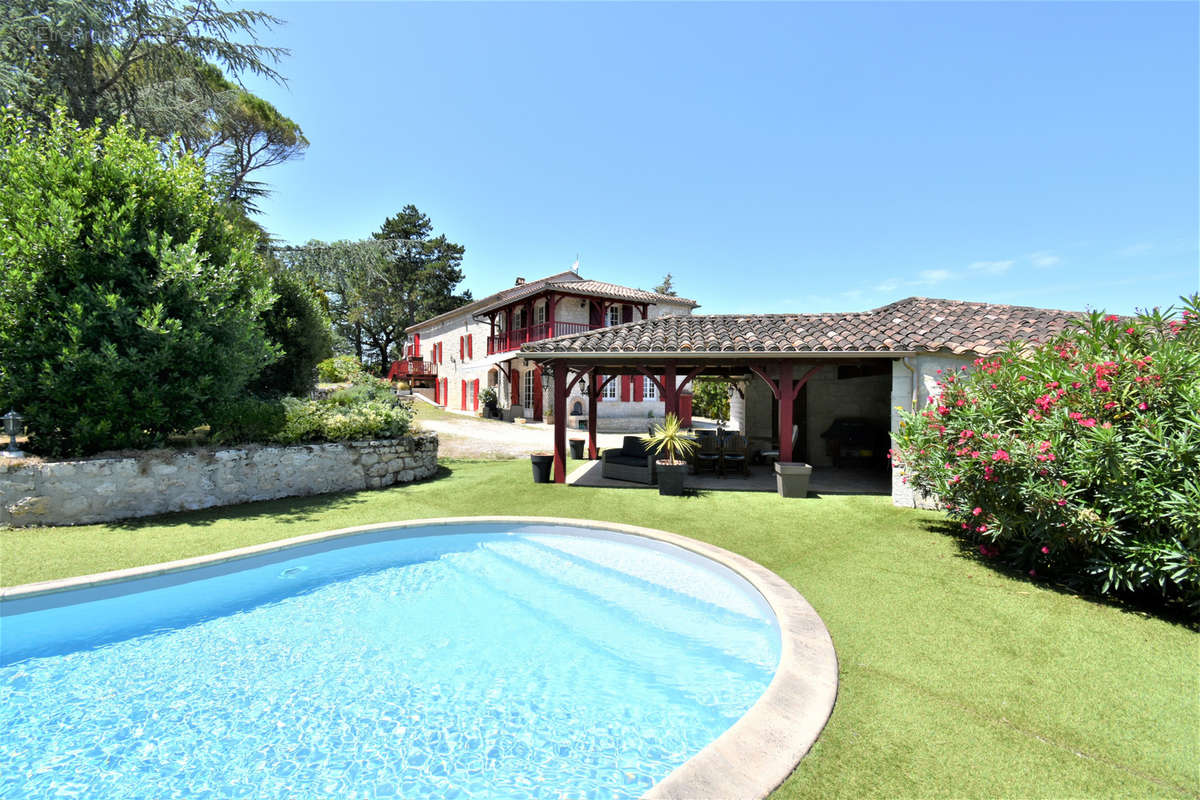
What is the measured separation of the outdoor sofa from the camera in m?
9.52

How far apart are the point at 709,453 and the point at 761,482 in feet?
4.67

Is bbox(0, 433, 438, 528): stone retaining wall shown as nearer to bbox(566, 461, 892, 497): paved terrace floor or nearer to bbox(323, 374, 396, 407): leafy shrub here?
bbox(323, 374, 396, 407): leafy shrub

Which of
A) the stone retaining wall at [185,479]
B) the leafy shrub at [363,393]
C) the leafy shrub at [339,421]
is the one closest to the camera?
the stone retaining wall at [185,479]

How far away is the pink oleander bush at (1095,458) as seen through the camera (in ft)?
12.4

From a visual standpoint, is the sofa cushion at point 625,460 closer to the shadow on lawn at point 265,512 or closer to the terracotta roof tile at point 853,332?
the terracotta roof tile at point 853,332

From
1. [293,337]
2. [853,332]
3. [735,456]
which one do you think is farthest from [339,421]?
[853,332]

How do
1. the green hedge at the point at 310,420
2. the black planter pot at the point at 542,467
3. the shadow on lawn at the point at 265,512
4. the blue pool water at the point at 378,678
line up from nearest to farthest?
the blue pool water at the point at 378,678 → the shadow on lawn at the point at 265,512 → the green hedge at the point at 310,420 → the black planter pot at the point at 542,467

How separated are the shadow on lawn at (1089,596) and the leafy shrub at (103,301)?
458 inches

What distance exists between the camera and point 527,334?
23016mm

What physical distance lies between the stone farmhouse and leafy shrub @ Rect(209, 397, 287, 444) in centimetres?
1116

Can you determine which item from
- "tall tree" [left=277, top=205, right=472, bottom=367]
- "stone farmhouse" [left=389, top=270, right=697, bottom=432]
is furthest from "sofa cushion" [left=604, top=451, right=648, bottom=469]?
"tall tree" [left=277, top=205, right=472, bottom=367]

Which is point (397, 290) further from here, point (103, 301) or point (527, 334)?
point (103, 301)

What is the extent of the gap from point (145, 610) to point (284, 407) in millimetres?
5312

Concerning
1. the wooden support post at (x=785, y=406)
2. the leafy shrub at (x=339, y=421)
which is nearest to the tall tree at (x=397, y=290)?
the leafy shrub at (x=339, y=421)
